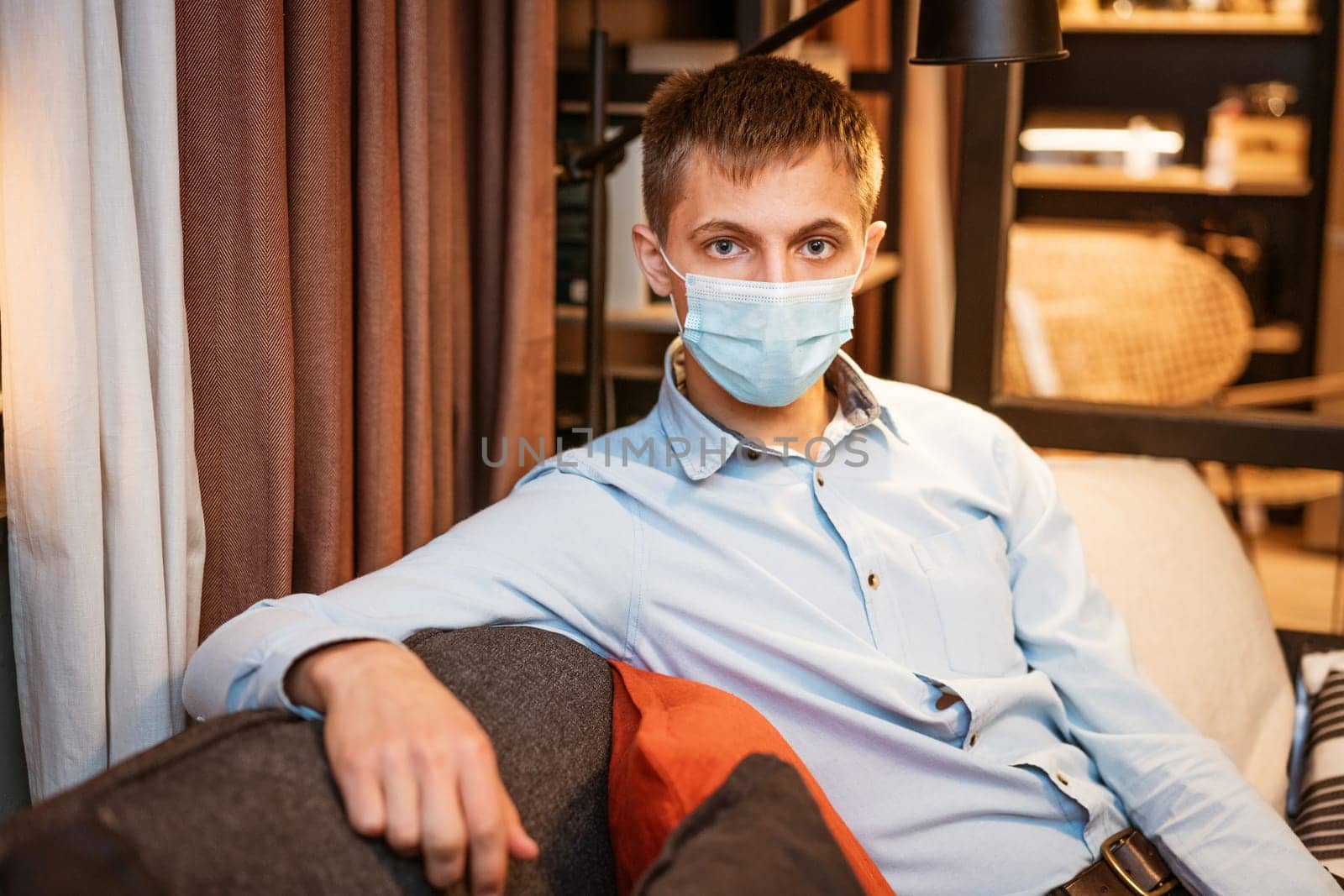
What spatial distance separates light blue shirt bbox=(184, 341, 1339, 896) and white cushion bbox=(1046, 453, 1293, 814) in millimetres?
228

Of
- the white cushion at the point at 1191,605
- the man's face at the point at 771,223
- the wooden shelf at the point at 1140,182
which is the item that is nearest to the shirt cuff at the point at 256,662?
the man's face at the point at 771,223

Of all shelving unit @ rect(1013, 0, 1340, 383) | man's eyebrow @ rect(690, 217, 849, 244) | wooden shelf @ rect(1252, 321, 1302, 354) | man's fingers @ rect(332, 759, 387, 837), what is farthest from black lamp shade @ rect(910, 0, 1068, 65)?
wooden shelf @ rect(1252, 321, 1302, 354)

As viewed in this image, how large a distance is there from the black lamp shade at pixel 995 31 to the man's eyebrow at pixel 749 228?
0.74 ft

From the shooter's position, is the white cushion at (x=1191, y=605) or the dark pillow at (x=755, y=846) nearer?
the dark pillow at (x=755, y=846)

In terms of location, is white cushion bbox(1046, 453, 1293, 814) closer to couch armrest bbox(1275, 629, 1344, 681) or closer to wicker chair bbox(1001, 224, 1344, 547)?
couch armrest bbox(1275, 629, 1344, 681)

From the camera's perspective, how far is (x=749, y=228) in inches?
49.9

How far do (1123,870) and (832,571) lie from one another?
1.37 ft

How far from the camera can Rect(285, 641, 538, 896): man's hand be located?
79 centimetres

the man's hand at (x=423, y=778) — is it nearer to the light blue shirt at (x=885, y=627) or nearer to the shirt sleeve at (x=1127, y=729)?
the light blue shirt at (x=885, y=627)

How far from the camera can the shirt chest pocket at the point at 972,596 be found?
4.29ft

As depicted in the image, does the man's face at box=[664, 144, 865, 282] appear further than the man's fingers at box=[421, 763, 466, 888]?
Yes

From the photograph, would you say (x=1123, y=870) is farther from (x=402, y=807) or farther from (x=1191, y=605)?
(x=402, y=807)

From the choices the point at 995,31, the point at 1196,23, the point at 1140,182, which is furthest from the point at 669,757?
the point at 1196,23

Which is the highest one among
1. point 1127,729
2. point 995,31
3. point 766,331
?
point 995,31
